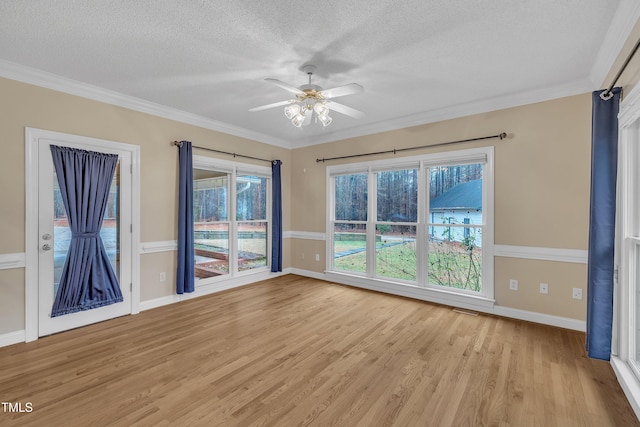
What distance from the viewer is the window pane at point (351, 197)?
5.03m

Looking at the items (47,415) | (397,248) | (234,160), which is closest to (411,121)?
(397,248)

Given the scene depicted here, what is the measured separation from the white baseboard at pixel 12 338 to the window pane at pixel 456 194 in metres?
4.95

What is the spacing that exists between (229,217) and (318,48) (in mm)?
3197

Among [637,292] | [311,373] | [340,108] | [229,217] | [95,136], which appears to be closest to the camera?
[637,292]

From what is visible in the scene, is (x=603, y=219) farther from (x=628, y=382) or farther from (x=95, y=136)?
(x=95, y=136)

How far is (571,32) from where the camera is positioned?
2.27 meters

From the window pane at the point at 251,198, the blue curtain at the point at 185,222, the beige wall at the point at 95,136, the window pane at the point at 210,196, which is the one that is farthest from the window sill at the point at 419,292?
the beige wall at the point at 95,136

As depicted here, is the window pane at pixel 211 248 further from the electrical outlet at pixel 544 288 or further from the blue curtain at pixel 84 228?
the electrical outlet at pixel 544 288

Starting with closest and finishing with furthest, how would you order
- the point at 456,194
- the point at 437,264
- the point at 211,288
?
the point at 456,194
the point at 437,264
the point at 211,288

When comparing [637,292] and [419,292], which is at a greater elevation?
[637,292]

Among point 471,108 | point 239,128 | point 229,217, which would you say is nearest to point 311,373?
point 229,217

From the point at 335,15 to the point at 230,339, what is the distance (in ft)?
9.91

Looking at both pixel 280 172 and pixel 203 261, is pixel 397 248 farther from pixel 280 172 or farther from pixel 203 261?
pixel 203 261

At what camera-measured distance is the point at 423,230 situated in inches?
171
